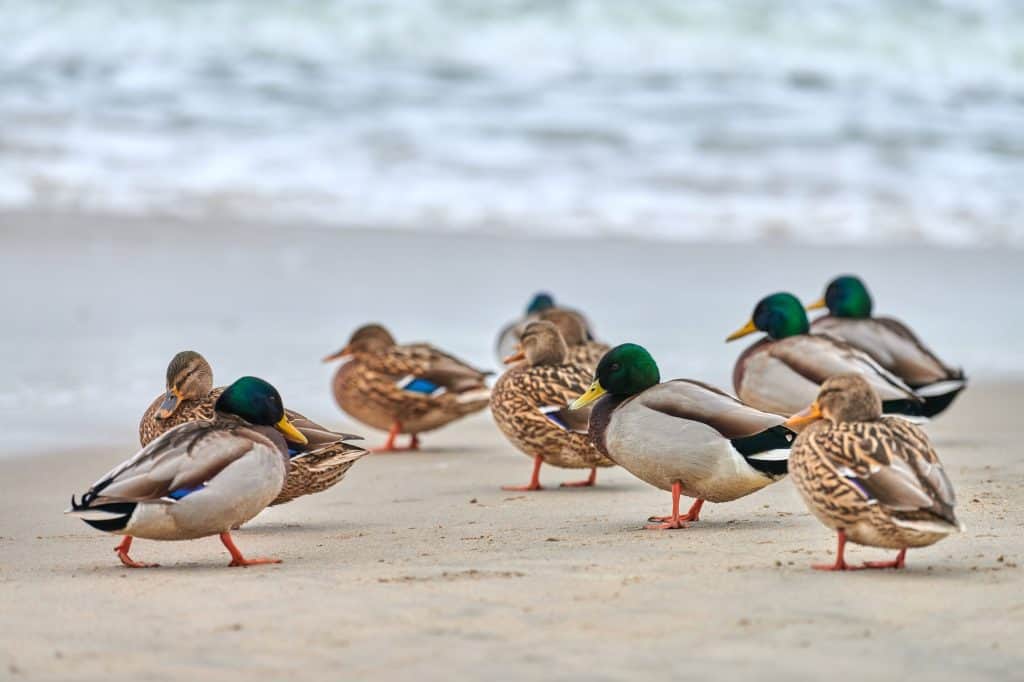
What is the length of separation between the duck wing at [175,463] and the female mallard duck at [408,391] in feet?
11.2

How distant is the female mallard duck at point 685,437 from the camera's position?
6.08 metres

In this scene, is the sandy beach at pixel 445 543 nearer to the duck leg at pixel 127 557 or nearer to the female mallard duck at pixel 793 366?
the duck leg at pixel 127 557

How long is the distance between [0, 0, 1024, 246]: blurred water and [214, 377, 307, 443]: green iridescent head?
391 inches

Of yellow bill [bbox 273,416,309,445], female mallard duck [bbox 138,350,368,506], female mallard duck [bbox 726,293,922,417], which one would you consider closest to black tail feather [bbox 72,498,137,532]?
yellow bill [bbox 273,416,309,445]

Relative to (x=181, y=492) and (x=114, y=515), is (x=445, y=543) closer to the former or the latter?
(x=181, y=492)

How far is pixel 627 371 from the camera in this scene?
6.36 metres

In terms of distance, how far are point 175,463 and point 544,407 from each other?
246cm

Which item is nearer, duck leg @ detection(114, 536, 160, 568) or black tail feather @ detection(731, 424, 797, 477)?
duck leg @ detection(114, 536, 160, 568)

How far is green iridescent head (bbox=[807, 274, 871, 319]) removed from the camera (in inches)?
374

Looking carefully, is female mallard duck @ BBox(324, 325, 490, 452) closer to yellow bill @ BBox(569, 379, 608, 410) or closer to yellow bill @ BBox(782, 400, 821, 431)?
yellow bill @ BBox(569, 379, 608, 410)

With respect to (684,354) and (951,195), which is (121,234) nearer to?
(684,354)

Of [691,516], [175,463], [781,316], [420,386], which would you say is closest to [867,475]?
[691,516]

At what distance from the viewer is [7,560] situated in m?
5.66

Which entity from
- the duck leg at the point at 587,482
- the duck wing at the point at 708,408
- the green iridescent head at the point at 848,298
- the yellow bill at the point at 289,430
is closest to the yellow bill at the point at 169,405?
the yellow bill at the point at 289,430
